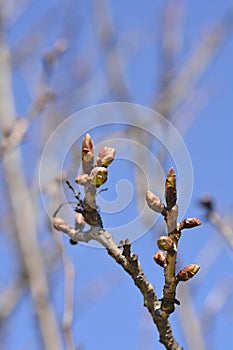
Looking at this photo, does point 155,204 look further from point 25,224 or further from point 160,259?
point 25,224

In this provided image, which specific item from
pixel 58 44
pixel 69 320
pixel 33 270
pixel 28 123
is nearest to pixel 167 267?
pixel 69 320

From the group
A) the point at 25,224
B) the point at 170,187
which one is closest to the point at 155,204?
the point at 170,187

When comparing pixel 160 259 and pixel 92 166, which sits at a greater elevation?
pixel 92 166

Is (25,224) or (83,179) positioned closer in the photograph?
A: (83,179)

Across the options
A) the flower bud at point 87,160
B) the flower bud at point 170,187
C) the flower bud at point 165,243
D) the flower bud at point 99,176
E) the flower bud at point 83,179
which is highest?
the flower bud at point 87,160

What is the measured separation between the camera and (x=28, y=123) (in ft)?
6.57

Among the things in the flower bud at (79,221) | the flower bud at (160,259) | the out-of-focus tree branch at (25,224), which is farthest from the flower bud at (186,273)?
the out-of-focus tree branch at (25,224)

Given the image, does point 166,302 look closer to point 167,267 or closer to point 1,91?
point 167,267

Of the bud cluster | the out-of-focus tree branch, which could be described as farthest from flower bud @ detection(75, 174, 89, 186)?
the out-of-focus tree branch

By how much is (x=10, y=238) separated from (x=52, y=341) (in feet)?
4.38

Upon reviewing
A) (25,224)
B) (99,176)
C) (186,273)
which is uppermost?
(25,224)

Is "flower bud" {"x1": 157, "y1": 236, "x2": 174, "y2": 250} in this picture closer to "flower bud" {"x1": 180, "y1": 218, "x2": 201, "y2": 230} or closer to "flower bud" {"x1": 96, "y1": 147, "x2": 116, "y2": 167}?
"flower bud" {"x1": 180, "y1": 218, "x2": 201, "y2": 230}

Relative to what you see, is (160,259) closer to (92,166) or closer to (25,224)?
(92,166)

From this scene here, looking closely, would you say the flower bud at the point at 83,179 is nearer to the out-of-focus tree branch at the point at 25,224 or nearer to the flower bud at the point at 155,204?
the flower bud at the point at 155,204
